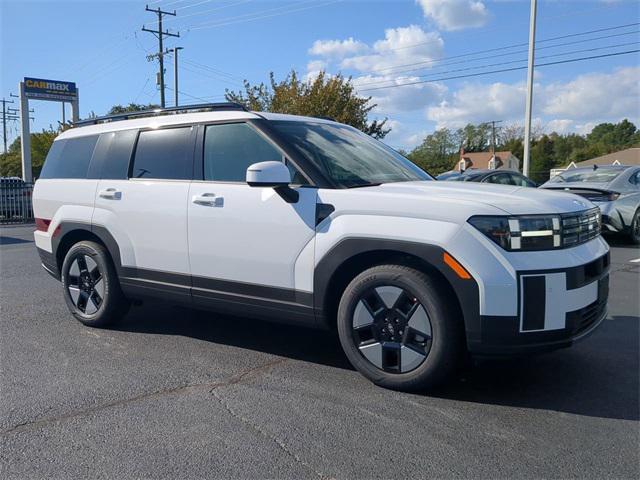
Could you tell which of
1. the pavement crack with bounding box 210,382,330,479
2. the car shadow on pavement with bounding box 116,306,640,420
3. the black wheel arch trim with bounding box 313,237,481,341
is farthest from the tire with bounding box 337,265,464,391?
the pavement crack with bounding box 210,382,330,479

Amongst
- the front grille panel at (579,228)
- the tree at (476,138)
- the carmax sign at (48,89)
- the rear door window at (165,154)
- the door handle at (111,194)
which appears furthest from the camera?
the tree at (476,138)

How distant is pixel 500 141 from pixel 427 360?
118920 millimetres

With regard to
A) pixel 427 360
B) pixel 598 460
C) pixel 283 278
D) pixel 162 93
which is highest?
pixel 162 93

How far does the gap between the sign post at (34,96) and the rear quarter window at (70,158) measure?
27073mm

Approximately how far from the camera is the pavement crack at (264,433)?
9.18 ft

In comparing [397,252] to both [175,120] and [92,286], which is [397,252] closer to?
[175,120]

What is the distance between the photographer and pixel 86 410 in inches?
136

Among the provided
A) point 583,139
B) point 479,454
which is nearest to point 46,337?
point 479,454

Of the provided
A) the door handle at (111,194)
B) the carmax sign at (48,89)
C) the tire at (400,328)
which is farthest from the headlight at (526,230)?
the carmax sign at (48,89)

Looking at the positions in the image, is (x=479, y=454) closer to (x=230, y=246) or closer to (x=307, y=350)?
(x=307, y=350)

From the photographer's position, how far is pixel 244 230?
4.19 metres

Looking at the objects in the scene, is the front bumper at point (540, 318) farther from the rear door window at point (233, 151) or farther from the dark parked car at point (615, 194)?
the dark parked car at point (615, 194)

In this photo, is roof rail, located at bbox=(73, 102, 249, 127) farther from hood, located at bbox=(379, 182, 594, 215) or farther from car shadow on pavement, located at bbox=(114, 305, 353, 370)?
car shadow on pavement, located at bbox=(114, 305, 353, 370)

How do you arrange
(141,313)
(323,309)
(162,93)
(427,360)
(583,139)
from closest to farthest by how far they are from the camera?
(427,360) < (323,309) < (141,313) < (162,93) < (583,139)
